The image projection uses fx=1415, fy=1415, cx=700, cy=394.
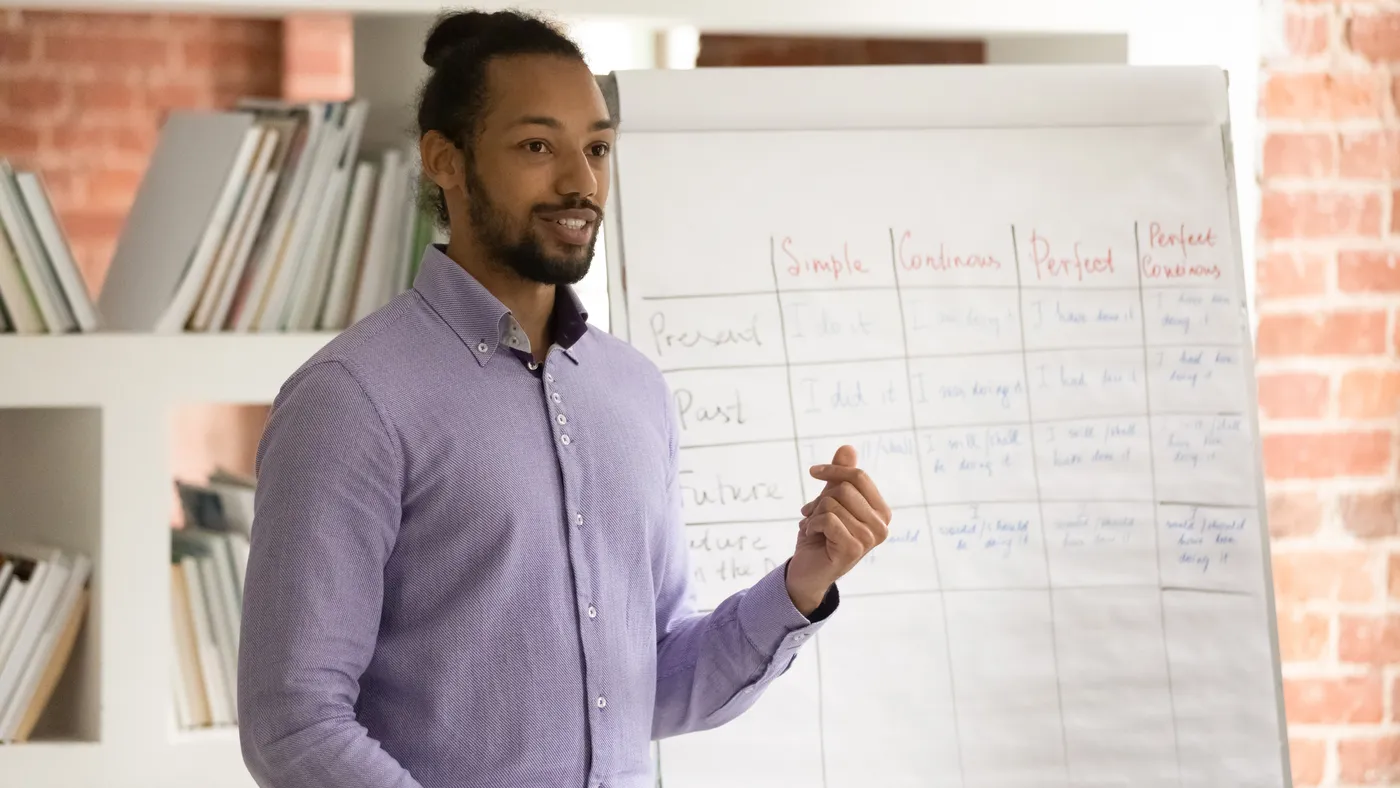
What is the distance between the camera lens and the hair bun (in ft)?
4.52

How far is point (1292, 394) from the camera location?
93.1 inches

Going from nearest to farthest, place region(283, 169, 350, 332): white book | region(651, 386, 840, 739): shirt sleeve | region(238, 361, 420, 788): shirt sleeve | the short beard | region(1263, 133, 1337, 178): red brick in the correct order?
region(238, 361, 420, 788): shirt sleeve
the short beard
region(651, 386, 840, 739): shirt sleeve
region(283, 169, 350, 332): white book
region(1263, 133, 1337, 178): red brick

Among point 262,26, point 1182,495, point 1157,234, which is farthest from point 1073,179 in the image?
point 262,26

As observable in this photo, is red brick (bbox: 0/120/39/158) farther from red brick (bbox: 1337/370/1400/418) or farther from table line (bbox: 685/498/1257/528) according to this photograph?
red brick (bbox: 1337/370/1400/418)

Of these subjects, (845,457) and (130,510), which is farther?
(130,510)

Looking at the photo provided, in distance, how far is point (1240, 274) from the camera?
1967mm

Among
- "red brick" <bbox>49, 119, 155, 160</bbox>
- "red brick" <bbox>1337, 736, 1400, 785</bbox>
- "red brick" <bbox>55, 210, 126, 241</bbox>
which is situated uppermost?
"red brick" <bbox>49, 119, 155, 160</bbox>

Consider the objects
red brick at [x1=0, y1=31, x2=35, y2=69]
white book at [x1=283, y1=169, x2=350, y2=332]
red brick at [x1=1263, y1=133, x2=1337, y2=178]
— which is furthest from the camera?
red brick at [x1=0, y1=31, x2=35, y2=69]

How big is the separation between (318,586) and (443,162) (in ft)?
1.42

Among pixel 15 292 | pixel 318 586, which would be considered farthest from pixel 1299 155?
pixel 15 292

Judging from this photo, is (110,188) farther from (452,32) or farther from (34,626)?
(452,32)

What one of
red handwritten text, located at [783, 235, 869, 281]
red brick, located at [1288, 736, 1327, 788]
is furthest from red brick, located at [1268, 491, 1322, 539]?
red handwritten text, located at [783, 235, 869, 281]

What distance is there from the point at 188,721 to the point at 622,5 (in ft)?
3.89

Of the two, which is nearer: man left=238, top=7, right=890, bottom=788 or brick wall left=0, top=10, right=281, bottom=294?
man left=238, top=7, right=890, bottom=788
